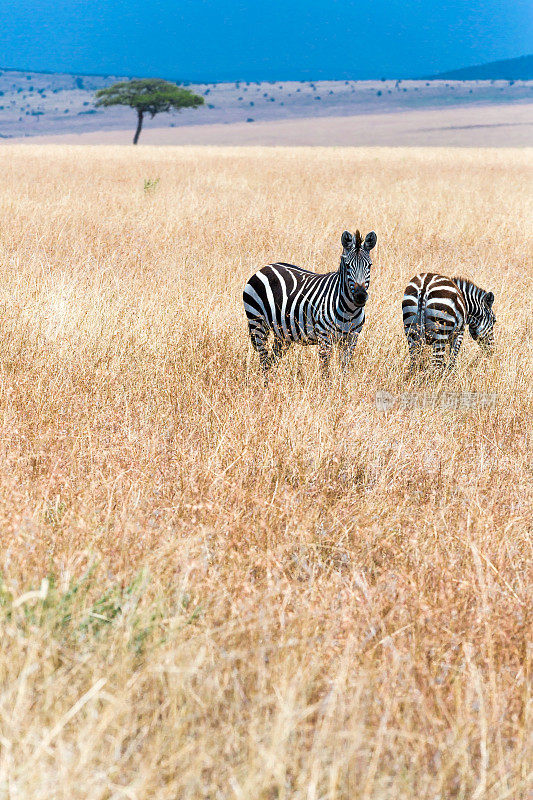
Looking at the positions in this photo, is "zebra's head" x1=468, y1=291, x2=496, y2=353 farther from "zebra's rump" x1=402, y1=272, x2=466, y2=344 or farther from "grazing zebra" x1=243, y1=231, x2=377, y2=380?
"grazing zebra" x1=243, y1=231, x2=377, y2=380

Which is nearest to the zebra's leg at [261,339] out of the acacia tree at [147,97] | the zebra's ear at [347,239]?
the zebra's ear at [347,239]

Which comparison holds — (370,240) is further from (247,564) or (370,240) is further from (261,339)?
(247,564)

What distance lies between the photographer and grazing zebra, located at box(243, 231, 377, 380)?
5414 millimetres

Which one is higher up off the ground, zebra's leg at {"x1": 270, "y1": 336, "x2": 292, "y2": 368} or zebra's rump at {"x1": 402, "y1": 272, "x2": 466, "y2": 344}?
zebra's rump at {"x1": 402, "y1": 272, "x2": 466, "y2": 344}

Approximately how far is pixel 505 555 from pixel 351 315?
280cm

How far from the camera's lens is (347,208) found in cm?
1411

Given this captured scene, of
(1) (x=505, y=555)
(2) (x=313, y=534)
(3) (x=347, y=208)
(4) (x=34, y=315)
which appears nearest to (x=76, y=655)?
(2) (x=313, y=534)

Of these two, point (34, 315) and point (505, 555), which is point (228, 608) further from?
point (34, 315)

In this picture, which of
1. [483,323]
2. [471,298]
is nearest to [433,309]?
[471,298]

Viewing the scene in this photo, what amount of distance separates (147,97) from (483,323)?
58.4 meters

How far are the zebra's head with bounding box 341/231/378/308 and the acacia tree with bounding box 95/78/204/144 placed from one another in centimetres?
5638

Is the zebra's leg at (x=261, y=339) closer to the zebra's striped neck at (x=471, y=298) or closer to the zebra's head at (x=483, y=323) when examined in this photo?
the zebra's striped neck at (x=471, y=298)

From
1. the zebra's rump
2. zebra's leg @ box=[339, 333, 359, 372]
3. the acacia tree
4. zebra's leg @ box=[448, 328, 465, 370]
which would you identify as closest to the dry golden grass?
zebra's leg @ box=[448, 328, 465, 370]

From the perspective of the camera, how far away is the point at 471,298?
21.4 ft
